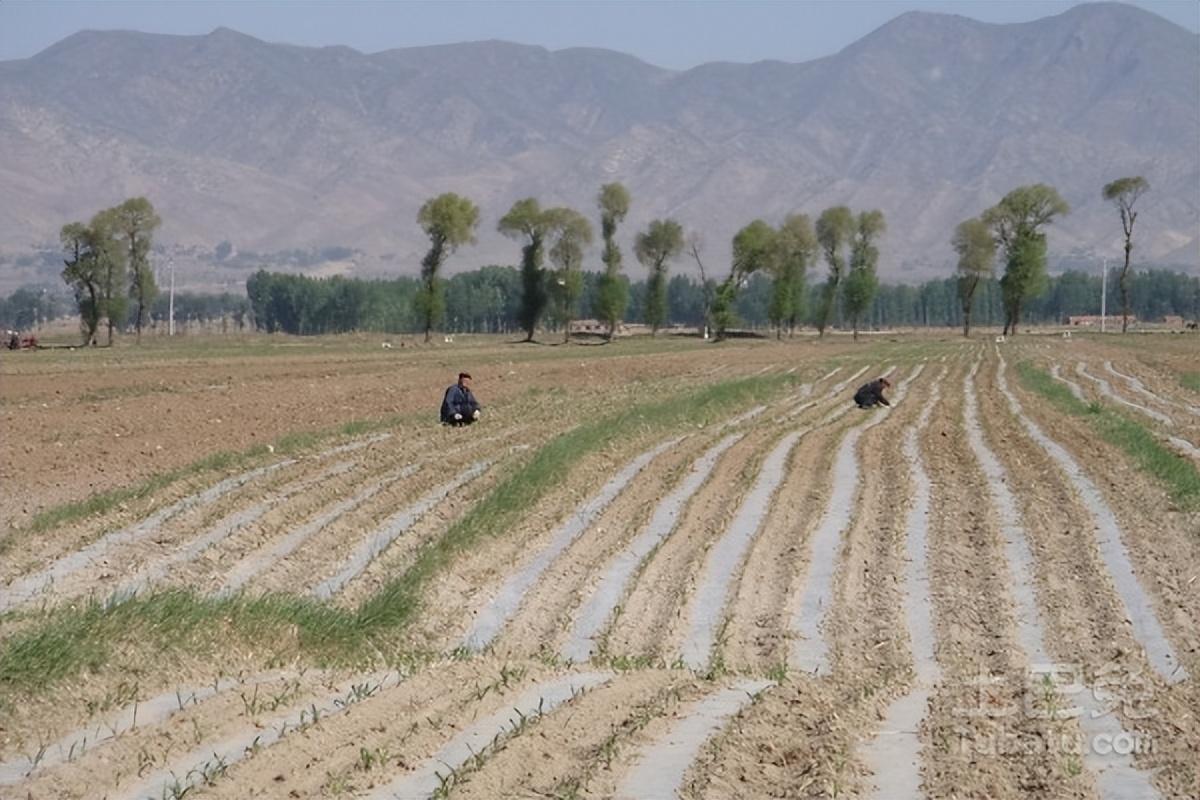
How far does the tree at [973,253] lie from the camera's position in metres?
113

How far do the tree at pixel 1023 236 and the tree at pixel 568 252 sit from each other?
27337mm

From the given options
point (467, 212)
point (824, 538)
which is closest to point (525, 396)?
point (824, 538)

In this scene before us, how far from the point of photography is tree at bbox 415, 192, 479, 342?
96875 mm

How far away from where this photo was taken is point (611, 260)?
109 meters

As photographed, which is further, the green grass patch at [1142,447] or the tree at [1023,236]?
the tree at [1023,236]

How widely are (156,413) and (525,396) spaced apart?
10.1 metres

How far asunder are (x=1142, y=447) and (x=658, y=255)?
9327 centimetres

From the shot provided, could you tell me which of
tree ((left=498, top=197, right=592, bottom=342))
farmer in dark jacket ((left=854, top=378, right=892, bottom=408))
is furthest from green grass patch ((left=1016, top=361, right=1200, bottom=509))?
tree ((left=498, top=197, right=592, bottom=342))

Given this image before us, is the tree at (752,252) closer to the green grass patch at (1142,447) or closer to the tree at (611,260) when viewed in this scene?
the tree at (611,260)

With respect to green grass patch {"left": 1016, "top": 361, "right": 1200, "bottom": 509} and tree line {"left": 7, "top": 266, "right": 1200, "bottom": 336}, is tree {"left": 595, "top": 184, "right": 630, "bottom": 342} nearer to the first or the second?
tree line {"left": 7, "top": 266, "right": 1200, "bottom": 336}

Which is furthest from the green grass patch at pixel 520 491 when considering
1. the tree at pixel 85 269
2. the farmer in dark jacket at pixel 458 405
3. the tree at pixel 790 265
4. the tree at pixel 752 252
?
the tree at pixel 790 265

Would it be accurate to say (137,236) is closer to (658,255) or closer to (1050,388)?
(658,255)

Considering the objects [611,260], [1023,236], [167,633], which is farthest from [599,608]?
[1023,236]

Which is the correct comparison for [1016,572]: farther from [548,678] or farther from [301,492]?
[301,492]
